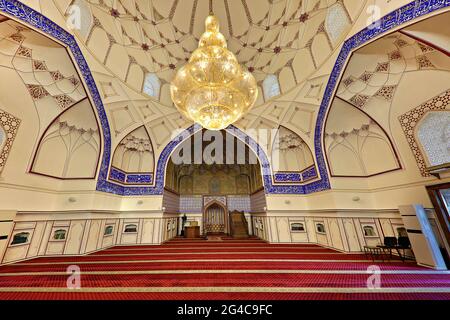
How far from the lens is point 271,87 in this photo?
5742mm

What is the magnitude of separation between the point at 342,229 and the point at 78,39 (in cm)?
796

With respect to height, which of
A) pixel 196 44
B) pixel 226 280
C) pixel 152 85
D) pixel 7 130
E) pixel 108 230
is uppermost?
pixel 196 44

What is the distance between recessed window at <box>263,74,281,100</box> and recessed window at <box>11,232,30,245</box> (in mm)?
7672

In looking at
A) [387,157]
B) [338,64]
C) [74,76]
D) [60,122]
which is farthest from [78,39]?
[387,157]

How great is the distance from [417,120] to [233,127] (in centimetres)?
494

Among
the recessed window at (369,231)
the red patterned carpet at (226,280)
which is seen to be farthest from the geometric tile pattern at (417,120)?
the red patterned carpet at (226,280)

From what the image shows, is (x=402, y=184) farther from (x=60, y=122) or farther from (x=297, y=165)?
(x=60, y=122)

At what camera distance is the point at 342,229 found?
15.3ft

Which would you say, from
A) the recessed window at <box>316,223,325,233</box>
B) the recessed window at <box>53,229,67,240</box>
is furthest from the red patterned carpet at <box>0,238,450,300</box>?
the recessed window at <box>316,223,325,233</box>

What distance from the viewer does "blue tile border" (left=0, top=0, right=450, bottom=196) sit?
258 centimetres

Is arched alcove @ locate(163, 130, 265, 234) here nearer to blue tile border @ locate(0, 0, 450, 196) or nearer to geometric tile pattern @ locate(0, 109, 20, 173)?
blue tile border @ locate(0, 0, 450, 196)

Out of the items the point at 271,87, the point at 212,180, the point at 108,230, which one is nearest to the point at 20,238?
the point at 108,230

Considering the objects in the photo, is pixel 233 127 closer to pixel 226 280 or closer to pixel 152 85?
pixel 152 85

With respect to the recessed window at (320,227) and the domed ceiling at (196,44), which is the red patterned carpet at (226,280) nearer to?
the recessed window at (320,227)
